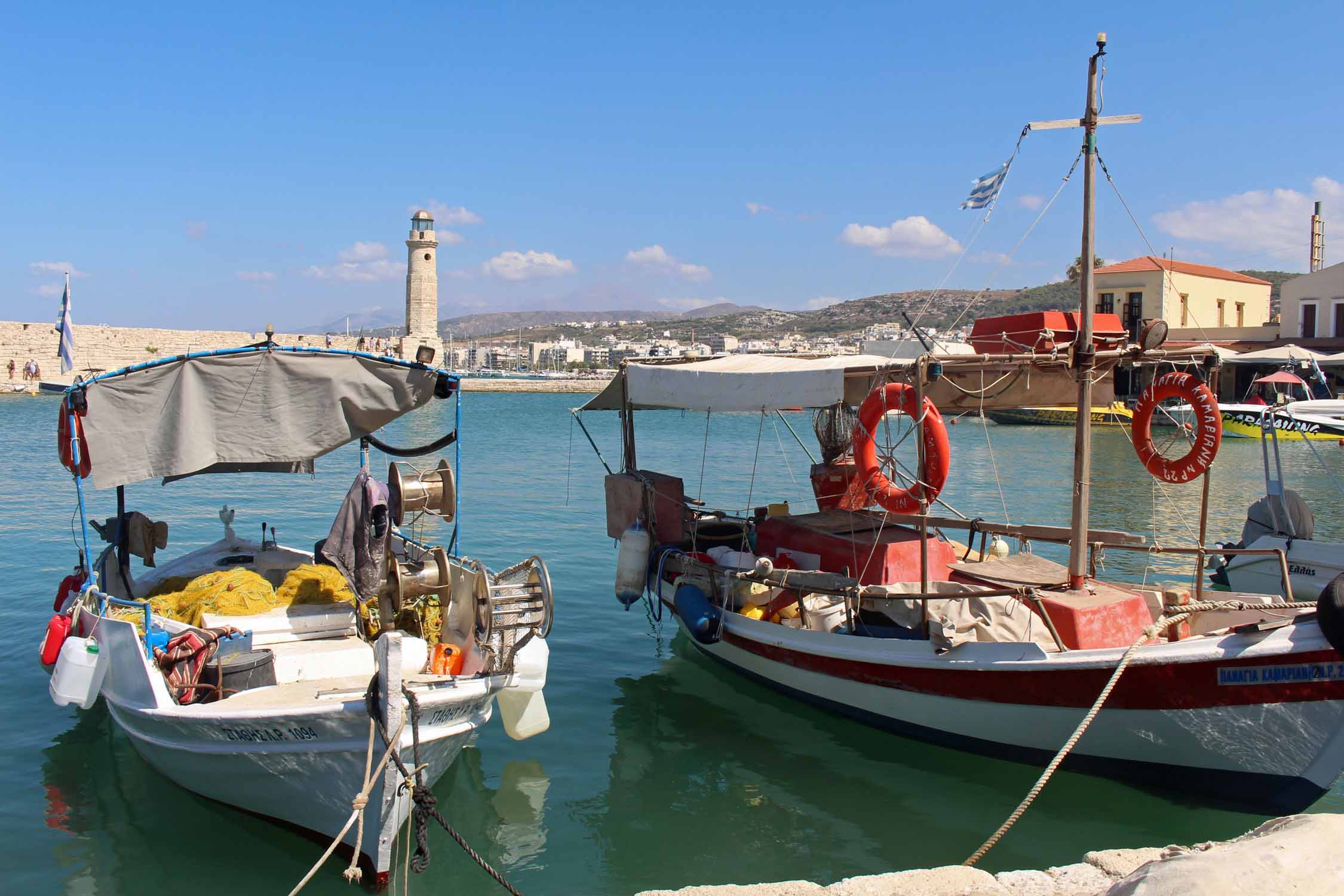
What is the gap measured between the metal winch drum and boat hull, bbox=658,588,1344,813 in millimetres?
4010

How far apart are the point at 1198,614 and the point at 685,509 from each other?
5953 millimetres

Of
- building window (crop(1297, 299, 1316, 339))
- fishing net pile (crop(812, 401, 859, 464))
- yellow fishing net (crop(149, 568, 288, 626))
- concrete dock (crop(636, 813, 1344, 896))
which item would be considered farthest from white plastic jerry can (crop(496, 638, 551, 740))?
building window (crop(1297, 299, 1316, 339))

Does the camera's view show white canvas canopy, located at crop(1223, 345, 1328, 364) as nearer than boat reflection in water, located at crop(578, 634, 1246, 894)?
No

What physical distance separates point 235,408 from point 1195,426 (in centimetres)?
883

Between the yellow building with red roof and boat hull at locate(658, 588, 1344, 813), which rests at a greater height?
the yellow building with red roof

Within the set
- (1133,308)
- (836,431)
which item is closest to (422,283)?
(1133,308)

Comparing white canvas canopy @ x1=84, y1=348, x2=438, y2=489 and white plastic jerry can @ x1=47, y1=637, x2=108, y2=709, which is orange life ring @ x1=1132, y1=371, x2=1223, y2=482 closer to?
white canvas canopy @ x1=84, y1=348, x2=438, y2=489

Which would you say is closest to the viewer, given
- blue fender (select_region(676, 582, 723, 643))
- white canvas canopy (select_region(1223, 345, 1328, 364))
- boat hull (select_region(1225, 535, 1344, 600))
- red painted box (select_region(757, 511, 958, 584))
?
red painted box (select_region(757, 511, 958, 584))

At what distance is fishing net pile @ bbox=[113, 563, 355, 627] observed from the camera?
809cm

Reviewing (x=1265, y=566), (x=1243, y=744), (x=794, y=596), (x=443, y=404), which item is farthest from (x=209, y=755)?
(x=443, y=404)

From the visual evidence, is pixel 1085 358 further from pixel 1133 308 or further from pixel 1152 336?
pixel 1133 308

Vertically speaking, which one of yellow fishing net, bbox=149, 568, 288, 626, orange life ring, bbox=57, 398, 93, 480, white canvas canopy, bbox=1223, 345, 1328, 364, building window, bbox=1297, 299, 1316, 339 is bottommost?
yellow fishing net, bbox=149, 568, 288, 626

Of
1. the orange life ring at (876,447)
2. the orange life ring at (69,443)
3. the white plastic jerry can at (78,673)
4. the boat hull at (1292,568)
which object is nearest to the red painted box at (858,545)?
the orange life ring at (876,447)

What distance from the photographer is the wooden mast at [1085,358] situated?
8.37 m
